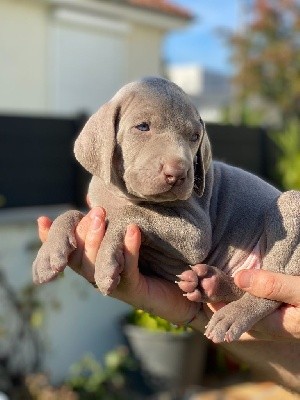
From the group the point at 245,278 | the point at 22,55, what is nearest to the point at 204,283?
the point at 245,278

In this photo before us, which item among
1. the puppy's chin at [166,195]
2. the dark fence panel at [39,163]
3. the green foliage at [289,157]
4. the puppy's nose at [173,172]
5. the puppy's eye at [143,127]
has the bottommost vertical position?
the green foliage at [289,157]

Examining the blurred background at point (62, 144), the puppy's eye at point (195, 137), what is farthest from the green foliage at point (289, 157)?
the puppy's eye at point (195, 137)

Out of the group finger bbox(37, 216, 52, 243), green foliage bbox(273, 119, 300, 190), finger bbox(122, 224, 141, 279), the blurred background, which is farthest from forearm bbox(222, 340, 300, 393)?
green foliage bbox(273, 119, 300, 190)

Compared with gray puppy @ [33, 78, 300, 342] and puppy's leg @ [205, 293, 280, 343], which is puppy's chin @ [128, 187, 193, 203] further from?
puppy's leg @ [205, 293, 280, 343]

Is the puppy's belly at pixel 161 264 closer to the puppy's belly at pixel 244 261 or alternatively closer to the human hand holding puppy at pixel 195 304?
the human hand holding puppy at pixel 195 304

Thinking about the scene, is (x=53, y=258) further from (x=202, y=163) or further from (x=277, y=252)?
(x=277, y=252)

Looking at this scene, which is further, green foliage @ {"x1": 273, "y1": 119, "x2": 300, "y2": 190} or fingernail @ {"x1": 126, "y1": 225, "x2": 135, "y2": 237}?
green foliage @ {"x1": 273, "y1": 119, "x2": 300, "y2": 190}
